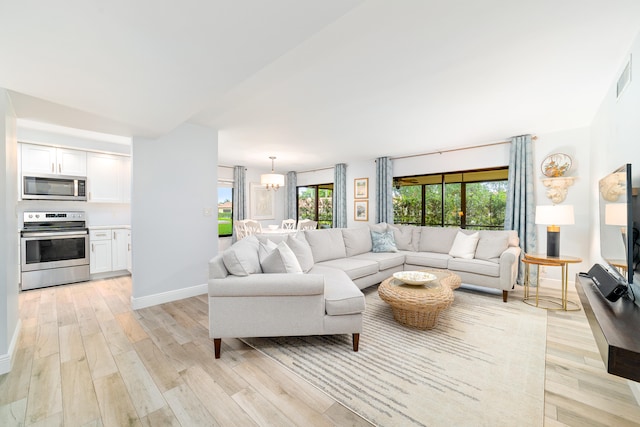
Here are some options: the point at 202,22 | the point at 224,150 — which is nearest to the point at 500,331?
the point at 202,22

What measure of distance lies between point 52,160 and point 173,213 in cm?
249

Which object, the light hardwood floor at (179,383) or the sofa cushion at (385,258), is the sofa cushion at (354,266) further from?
the light hardwood floor at (179,383)

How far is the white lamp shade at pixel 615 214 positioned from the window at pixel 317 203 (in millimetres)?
5866

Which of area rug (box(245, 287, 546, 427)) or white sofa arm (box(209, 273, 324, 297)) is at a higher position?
white sofa arm (box(209, 273, 324, 297))

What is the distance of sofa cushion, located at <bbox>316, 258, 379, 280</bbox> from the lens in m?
3.55

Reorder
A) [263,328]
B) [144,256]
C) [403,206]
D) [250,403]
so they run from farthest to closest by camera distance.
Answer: [403,206] → [144,256] → [263,328] → [250,403]

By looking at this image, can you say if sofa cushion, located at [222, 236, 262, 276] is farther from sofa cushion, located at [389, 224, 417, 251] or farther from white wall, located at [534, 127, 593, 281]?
white wall, located at [534, 127, 593, 281]

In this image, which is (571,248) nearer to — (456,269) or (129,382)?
(456,269)

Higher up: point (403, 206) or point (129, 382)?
point (403, 206)

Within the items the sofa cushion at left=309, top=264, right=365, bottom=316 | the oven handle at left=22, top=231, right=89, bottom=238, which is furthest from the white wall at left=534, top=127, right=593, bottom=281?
the oven handle at left=22, top=231, right=89, bottom=238

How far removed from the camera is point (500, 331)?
8.86 feet

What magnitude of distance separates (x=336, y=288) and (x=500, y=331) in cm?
175

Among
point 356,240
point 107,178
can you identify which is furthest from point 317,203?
point 107,178

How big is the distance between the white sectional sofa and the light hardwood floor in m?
0.32
